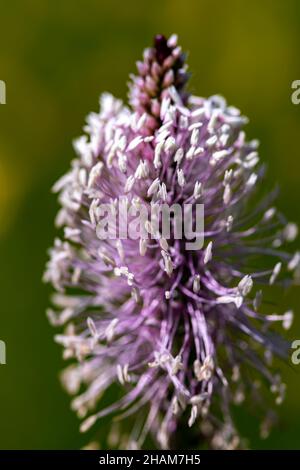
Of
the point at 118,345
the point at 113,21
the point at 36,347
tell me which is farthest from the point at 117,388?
the point at 113,21

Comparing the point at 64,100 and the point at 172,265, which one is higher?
the point at 64,100

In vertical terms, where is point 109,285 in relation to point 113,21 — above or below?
below

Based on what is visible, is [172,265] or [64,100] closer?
[172,265]

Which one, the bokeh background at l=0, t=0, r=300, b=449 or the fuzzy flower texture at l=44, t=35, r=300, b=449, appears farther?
the bokeh background at l=0, t=0, r=300, b=449
